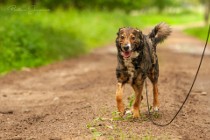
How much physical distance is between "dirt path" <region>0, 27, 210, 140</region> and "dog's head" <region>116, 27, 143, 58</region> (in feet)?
3.39

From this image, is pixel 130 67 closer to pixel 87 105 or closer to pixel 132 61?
pixel 132 61

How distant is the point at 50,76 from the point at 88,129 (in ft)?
26.5

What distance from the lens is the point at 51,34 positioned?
20359mm

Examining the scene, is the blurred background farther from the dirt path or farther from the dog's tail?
the dog's tail

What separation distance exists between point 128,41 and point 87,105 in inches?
89.4

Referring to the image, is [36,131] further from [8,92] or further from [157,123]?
[8,92]

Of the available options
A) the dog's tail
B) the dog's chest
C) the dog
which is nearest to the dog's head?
the dog

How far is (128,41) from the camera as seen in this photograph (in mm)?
7734

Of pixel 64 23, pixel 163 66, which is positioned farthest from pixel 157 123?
pixel 64 23

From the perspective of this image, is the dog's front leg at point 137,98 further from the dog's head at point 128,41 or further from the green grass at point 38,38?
the green grass at point 38,38

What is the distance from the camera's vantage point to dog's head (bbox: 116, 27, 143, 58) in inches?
304

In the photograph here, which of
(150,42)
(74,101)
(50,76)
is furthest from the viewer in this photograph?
(50,76)

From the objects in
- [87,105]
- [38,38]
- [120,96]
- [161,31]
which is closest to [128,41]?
[120,96]

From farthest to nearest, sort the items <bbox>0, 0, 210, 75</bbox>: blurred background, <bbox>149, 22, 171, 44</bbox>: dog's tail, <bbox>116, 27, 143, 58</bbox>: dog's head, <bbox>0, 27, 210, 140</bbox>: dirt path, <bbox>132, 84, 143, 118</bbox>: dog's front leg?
<bbox>0, 0, 210, 75</bbox>: blurred background, <bbox>149, 22, 171, 44</bbox>: dog's tail, <bbox>132, 84, 143, 118</bbox>: dog's front leg, <bbox>116, 27, 143, 58</bbox>: dog's head, <bbox>0, 27, 210, 140</bbox>: dirt path
